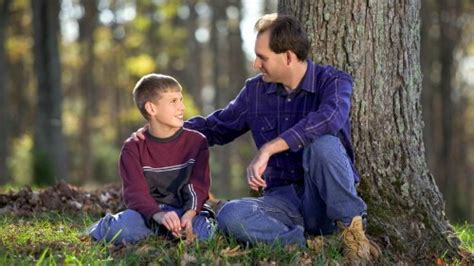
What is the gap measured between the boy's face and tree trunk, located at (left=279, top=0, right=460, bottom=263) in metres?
1.17

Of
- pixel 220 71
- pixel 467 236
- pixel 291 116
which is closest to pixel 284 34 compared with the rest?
pixel 291 116

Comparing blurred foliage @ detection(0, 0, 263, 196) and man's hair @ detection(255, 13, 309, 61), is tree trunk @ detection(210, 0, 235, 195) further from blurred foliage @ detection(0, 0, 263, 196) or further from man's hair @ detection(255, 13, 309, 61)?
man's hair @ detection(255, 13, 309, 61)

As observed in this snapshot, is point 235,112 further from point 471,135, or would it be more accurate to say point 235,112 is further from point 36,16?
point 471,135

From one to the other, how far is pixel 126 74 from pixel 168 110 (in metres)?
28.4

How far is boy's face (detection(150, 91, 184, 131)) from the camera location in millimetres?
5418

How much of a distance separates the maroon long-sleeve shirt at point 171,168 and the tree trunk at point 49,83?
12006 millimetres

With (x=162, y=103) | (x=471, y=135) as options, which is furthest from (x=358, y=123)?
(x=471, y=135)

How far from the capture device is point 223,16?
2762 centimetres

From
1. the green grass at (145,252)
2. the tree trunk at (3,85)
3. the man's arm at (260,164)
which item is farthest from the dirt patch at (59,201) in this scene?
the tree trunk at (3,85)

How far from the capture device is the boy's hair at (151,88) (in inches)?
215

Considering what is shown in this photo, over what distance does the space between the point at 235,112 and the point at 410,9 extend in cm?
153

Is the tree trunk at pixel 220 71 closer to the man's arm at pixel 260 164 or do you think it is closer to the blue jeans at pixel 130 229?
the blue jeans at pixel 130 229

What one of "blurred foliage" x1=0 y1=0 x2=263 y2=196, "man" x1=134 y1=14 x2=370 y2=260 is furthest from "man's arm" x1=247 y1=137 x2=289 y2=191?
"blurred foliage" x1=0 y1=0 x2=263 y2=196

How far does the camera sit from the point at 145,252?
195 inches
